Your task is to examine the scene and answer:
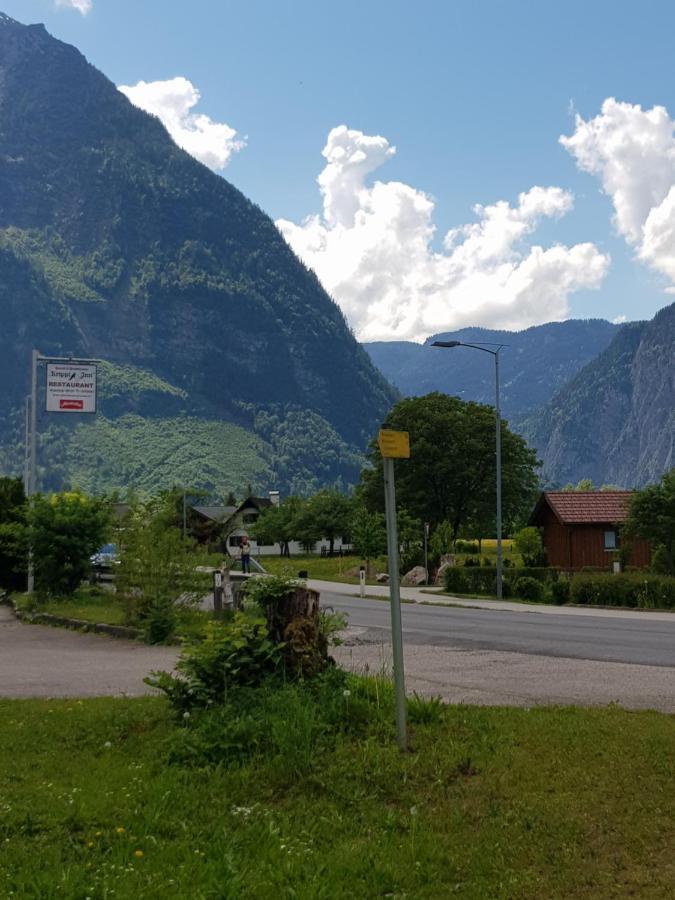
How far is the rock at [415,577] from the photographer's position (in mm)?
A: 45281

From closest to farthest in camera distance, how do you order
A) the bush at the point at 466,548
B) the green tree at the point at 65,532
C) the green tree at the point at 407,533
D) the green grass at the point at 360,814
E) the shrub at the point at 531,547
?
1. the green grass at the point at 360,814
2. the green tree at the point at 65,532
3. the shrub at the point at 531,547
4. the green tree at the point at 407,533
5. the bush at the point at 466,548

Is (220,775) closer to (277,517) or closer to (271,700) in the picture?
(271,700)

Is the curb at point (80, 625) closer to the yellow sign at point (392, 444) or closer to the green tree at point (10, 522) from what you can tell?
the green tree at point (10, 522)

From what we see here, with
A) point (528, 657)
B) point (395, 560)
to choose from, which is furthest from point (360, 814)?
point (528, 657)

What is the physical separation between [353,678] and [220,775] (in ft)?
5.96

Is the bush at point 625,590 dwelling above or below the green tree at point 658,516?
below

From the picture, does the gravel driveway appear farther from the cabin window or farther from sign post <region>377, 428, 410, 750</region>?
the cabin window

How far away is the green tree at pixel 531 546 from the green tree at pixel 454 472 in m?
6.08

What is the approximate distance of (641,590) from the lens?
96.0 ft

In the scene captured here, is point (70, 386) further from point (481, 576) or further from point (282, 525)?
point (282, 525)

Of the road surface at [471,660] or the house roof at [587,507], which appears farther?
the house roof at [587,507]

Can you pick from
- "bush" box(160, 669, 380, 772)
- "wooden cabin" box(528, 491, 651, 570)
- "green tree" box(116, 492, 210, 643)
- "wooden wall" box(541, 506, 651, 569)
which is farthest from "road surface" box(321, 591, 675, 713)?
"wooden wall" box(541, 506, 651, 569)

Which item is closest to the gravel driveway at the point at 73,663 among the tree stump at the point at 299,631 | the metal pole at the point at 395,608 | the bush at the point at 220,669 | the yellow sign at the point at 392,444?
the bush at the point at 220,669

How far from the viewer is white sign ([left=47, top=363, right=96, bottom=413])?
116ft
